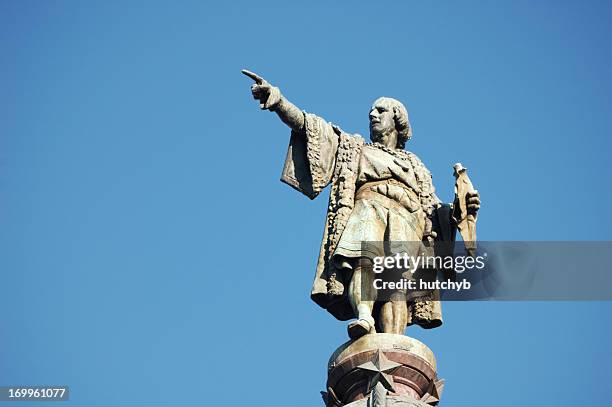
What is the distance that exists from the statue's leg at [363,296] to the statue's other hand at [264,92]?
9.47ft

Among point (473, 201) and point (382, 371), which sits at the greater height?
point (473, 201)

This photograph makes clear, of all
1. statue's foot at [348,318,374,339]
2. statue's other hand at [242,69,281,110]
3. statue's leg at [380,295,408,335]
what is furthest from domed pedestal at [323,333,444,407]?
statue's other hand at [242,69,281,110]

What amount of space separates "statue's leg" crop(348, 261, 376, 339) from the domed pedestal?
0.16 meters

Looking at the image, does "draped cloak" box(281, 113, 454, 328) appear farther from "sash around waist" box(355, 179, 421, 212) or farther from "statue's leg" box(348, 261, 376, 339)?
"statue's leg" box(348, 261, 376, 339)

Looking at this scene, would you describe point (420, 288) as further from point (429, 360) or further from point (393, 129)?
point (393, 129)

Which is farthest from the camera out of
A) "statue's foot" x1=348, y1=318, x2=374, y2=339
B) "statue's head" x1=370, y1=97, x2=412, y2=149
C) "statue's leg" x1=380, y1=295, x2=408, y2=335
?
"statue's head" x1=370, y1=97, x2=412, y2=149

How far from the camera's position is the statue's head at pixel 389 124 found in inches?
835

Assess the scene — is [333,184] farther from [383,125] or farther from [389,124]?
[389,124]

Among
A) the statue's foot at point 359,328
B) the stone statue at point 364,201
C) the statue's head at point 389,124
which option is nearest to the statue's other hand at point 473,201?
the stone statue at point 364,201

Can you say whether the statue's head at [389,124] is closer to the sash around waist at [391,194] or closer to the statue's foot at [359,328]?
the sash around waist at [391,194]

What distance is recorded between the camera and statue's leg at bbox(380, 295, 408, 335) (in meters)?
19.0

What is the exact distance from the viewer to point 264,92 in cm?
2019

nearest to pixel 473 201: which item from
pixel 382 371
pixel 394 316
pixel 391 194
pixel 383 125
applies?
pixel 391 194

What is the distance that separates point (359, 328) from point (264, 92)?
4.12 m
